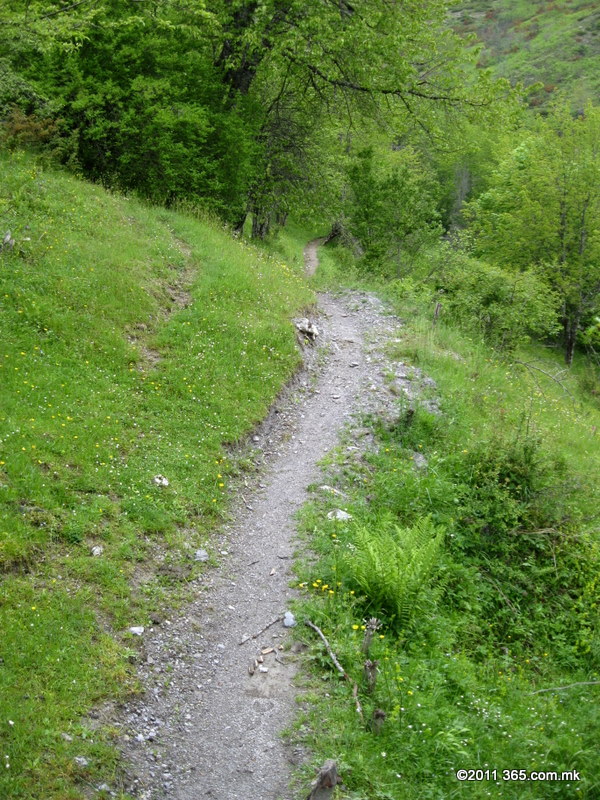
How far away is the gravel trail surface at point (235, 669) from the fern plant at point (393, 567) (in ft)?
2.86

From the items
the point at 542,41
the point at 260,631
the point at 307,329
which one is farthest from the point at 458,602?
the point at 542,41

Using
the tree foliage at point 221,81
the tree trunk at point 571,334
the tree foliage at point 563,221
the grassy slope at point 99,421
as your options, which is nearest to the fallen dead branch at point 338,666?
the grassy slope at point 99,421

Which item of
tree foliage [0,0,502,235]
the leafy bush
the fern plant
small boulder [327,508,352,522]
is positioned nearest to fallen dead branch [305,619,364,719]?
the fern plant

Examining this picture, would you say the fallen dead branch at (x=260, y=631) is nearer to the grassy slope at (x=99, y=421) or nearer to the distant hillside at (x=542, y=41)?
the grassy slope at (x=99, y=421)

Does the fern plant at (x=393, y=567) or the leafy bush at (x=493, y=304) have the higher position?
the leafy bush at (x=493, y=304)

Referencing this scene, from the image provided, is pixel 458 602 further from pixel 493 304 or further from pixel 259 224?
pixel 259 224

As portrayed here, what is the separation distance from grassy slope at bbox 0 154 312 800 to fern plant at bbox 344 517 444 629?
191 centimetres

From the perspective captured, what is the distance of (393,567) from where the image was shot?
22.7 feet

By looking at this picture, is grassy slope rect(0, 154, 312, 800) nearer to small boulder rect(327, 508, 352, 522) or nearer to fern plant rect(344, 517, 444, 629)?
small boulder rect(327, 508, 352, 522)

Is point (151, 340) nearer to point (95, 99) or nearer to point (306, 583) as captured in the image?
point (306, 583)

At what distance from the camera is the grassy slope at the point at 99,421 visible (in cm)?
527

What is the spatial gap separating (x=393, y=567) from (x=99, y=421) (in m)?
4.31

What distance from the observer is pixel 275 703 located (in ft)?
18.4

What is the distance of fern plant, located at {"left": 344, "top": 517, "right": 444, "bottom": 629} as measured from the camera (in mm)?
6871
